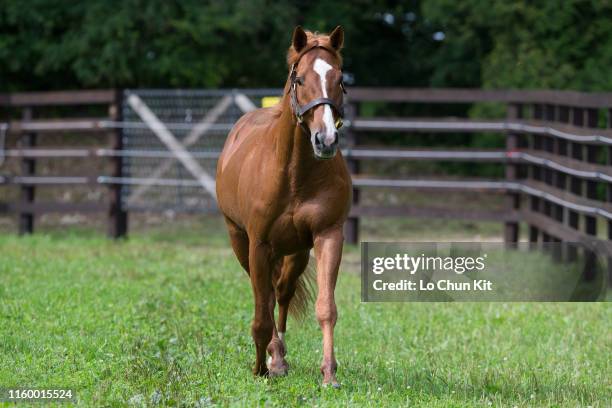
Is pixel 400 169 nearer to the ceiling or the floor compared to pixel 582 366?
nearer to the ceiling

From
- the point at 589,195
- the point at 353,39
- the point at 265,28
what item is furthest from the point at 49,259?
the point at 353,39

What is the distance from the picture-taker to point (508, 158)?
12492mm

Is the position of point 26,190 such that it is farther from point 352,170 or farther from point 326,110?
point 326,110

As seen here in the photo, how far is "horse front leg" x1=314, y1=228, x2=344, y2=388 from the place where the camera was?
535cm

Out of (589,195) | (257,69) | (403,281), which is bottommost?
(403,281)

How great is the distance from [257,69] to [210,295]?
48.6 feet

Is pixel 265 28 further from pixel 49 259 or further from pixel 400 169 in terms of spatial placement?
Answer: pixel 49 259

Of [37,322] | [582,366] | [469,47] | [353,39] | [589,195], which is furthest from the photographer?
[353,39]

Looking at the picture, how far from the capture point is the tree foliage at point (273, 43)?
19.3 m

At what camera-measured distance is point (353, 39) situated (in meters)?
24.2

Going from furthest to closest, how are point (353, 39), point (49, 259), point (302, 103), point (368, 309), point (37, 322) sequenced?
point (353, 39) < point (49, 259) < point (368, 309) < point (37, 322) < point (302, 103)

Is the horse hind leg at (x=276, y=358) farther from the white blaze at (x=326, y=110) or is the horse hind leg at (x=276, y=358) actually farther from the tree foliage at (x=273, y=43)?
the tree foliage at (x=273, y=43)

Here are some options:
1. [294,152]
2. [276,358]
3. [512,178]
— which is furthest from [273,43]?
[294,152]

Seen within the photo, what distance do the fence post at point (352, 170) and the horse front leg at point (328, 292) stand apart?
294 inches
